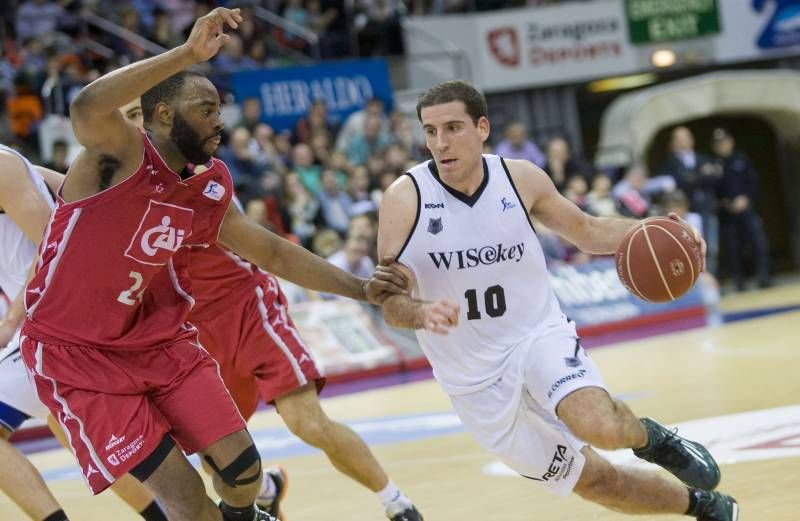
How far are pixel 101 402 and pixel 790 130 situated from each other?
775 inches

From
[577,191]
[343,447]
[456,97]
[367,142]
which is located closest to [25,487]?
[343,447]

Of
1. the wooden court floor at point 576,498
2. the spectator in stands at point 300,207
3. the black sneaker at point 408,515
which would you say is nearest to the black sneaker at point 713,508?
the wooden court floor at point 576,498

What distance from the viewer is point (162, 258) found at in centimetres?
473

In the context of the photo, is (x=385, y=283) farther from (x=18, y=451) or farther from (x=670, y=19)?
(x=670, y=19)

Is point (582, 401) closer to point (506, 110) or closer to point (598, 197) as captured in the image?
point (598, 197)

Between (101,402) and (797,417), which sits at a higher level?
(101,402)

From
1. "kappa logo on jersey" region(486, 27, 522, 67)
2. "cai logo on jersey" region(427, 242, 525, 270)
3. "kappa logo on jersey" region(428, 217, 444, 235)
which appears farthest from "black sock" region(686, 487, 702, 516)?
"kappa logo on jersey" region(486, 27, 522, 67)

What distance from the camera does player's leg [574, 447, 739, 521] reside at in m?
5.01

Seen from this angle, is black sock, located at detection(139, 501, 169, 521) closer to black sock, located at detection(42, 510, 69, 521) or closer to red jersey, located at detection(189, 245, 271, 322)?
black sock, located at detection(42, 510, 69, 521)

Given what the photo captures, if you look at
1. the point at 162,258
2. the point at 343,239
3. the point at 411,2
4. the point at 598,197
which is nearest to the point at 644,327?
the point at 598,197

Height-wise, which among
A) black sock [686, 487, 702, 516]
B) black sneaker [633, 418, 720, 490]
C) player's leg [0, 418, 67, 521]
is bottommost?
black sock [686, 487, 702, 516]

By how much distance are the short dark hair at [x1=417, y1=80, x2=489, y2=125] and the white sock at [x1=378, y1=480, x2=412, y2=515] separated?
1.71 m

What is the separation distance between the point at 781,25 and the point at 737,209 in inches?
188

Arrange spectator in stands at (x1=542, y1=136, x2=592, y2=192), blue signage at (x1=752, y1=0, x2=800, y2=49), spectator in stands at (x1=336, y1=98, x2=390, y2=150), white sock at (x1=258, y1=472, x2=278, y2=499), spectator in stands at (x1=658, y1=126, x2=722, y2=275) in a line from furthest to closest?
1. blue signage at (x1=752, y1=0, x2=800, y2=49)
2. spectator in stands at (x1=658, y1=126, x2=722, y2=275)
3. spectator in stands at (x1=542, y1=136, x2=592, y2=192)
4. spectator in stands at (x1=336, y1=98, x2=390, y2=150)
5. white sock at (x1=258, y1=472, x2=278, y2=499)
